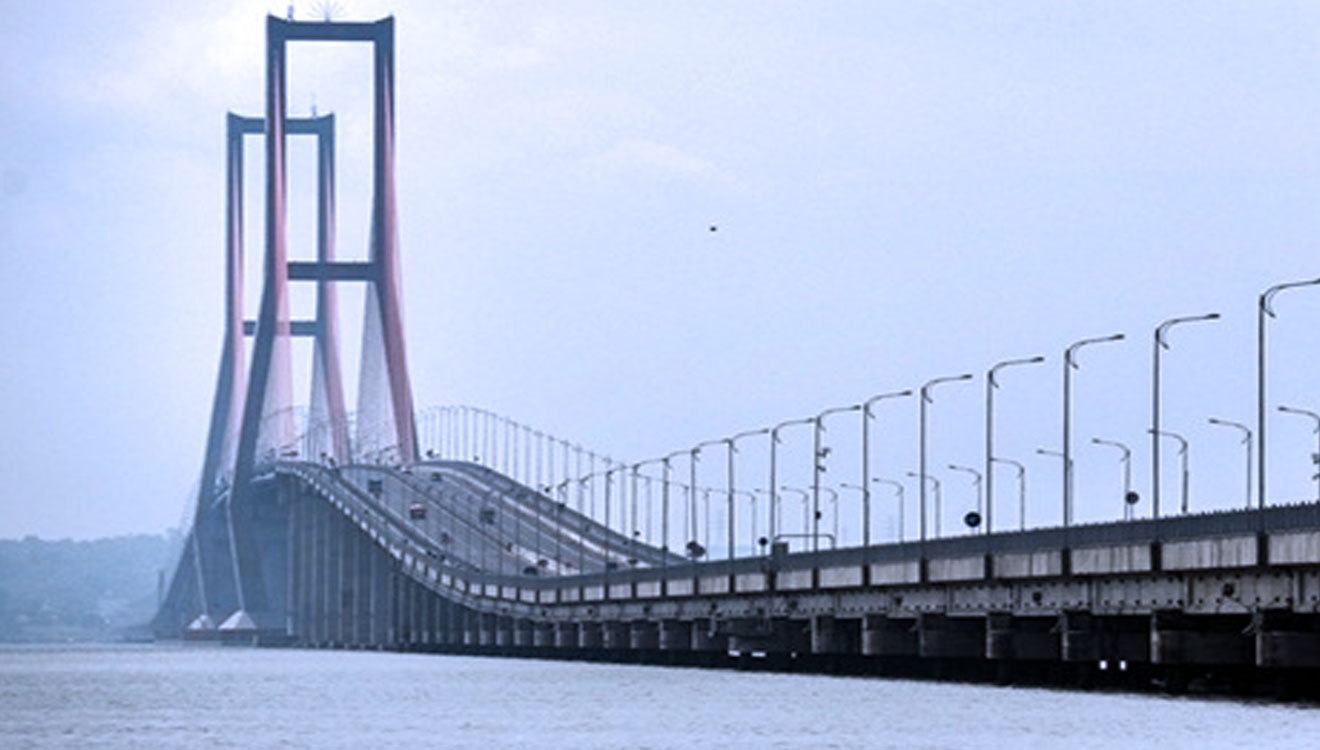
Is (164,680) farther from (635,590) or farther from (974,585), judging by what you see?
(974,585)

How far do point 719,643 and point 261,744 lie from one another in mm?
76789

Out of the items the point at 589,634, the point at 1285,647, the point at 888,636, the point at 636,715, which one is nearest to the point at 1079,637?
the point at 636,715

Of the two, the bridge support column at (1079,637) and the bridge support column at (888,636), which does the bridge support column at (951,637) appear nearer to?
the bridge support column at (888,636)

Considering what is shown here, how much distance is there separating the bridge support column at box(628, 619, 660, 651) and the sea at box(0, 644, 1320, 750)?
26752 mm

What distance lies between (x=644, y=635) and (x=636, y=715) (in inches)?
3054

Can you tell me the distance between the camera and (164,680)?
153 meters

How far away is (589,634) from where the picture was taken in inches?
7421

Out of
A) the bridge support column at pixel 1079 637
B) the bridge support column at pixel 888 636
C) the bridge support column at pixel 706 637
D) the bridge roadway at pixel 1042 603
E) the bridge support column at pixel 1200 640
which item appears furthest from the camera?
the bridge support column at pixel 706 637

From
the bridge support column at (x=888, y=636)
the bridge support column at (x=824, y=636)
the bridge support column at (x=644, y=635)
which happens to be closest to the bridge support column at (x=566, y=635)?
the bridge support column at (x=644, y=635)

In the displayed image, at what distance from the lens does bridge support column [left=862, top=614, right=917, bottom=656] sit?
415 ft

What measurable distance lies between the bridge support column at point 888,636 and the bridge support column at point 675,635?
3797cm

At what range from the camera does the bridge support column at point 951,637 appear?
119688 millimetres

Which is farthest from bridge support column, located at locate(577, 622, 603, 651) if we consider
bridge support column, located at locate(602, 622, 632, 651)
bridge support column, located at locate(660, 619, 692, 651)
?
bridge support column, located at locate(660, 619, 692, 651)

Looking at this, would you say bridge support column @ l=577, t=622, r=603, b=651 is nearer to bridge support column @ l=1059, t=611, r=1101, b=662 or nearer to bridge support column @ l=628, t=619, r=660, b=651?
bridge support column @ l=628, t=619, r=660, b=651
